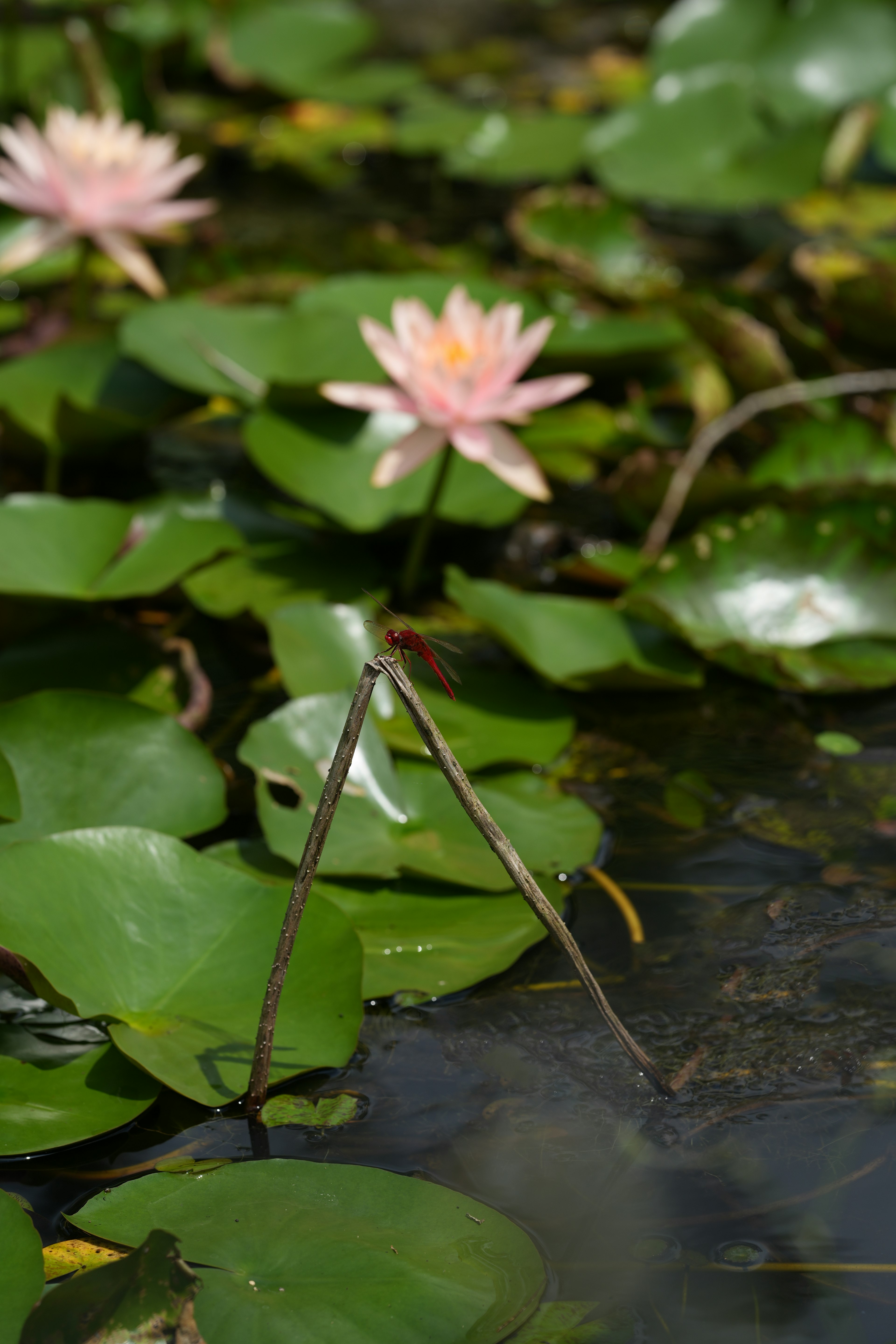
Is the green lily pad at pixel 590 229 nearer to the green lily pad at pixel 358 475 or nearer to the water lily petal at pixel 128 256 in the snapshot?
the water lily petal at pixel 128 256

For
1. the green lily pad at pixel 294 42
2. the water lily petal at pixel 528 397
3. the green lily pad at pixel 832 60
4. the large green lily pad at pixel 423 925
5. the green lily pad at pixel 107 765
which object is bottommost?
the large green lily pad at pixel 423 925

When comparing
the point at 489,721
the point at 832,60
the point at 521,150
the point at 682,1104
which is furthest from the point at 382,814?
the point at 832,60

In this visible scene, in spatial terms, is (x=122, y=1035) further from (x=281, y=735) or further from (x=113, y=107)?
(x=113, y=107)

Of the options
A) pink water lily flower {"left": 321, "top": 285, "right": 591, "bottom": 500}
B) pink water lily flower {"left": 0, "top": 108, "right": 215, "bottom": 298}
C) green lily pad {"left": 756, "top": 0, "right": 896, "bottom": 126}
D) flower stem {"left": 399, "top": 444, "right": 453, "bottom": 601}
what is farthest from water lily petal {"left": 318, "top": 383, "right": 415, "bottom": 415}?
green lily pad {"left": 756, "top": 0, "right": 896, "bottom": 126}

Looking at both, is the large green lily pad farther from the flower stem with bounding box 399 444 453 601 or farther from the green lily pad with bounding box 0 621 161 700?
the flower stem with bounding box 399 444 453 601

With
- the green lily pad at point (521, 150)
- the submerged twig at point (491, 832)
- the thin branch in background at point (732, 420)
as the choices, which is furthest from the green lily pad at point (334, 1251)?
the green lily pad at point (521, 150)

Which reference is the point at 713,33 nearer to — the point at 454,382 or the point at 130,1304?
the point at 454,382

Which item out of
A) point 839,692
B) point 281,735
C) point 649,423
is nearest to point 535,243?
point 649,423
